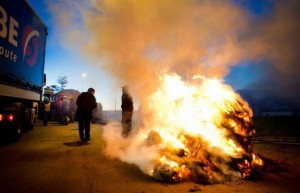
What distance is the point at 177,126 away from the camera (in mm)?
7887

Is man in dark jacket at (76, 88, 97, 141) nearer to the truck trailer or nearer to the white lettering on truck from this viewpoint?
the truck trailer

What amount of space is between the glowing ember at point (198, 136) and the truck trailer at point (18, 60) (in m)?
4.19

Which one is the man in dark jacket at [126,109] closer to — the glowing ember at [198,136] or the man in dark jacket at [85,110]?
the man in dark jacket at [85,110]

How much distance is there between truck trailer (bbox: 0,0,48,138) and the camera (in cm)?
912

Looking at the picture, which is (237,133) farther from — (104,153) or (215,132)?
(104,153)

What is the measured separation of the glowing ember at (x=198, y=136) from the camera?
598 centimetres

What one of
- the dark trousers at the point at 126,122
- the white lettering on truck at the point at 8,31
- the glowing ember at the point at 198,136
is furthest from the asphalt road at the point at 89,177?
the white lettering on truck at the point at 8,31

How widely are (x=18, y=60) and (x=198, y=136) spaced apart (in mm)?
7727

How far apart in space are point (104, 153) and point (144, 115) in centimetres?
302

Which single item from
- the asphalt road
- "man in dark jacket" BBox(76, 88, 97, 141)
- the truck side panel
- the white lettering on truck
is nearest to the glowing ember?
the asphalt road

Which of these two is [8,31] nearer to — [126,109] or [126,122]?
[126,109]

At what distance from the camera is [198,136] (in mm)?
7164

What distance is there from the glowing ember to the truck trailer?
4.19 m

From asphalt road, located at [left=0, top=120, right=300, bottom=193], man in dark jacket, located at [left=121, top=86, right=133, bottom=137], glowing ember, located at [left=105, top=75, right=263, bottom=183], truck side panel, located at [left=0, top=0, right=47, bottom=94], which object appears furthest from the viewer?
man in dark jacket, located at [left=121, top=86, right=133, bottom=137]
